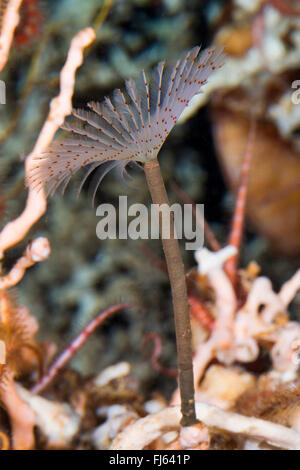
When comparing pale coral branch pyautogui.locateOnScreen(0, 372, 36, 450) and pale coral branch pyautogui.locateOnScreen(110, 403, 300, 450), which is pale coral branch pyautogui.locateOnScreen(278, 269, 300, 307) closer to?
pale coral branch pyautogui.locateOnScreen(110, 403, 300, 450)

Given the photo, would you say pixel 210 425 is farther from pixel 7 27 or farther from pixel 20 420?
pixel 7 27

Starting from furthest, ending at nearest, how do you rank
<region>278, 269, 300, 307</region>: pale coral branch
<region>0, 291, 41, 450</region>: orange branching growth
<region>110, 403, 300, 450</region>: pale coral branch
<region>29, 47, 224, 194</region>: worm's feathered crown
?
1. <region>278, 269, 300, 307</region>: pale coral branch
2. <region>0, 291, 41, 450</region>: orange branching growth
3. <region>110, 403, 300, 450</region>: pale coral branch
4. <region>29, 47, 224, 194</region>: worm's feathered crown

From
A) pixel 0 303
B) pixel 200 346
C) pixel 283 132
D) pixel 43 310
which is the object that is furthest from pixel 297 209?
pixel 0 303

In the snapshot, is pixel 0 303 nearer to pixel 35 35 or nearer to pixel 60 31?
pixel 35 35

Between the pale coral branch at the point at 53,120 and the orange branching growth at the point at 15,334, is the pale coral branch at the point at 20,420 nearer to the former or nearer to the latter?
the orange branching growth at the point at 15,334

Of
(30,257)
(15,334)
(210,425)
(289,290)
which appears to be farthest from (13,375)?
(289,290)

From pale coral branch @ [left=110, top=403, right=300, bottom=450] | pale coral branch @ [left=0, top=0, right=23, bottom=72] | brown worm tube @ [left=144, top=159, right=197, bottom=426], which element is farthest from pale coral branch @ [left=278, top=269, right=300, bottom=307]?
pale coral branch @ [left=0, top=0, right=23, bottom=72]

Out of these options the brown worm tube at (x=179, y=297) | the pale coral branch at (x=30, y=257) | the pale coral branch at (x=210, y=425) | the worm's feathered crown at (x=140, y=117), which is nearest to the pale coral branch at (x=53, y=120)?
the pale coral branch at (x=30, y=257)
